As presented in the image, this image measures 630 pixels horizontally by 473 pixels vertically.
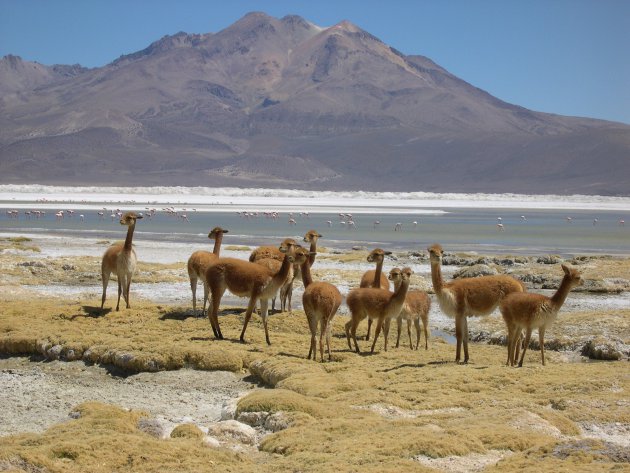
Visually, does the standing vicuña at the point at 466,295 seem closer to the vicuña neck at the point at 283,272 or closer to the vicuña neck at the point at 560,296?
the vicuña neck at the point at 560,296

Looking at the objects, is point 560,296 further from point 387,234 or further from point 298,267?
point 387,234

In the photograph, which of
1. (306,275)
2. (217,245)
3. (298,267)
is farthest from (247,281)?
(217,245)

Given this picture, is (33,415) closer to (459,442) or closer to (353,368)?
(353,368)

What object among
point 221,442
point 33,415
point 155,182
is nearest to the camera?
point 221,442

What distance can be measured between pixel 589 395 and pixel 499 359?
3087 millimetres

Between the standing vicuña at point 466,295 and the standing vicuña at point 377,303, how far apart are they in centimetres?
52

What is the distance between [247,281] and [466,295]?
132 inches

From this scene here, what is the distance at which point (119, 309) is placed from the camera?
51.6 ft

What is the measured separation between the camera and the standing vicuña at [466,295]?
12.3m

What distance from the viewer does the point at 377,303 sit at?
12.8m

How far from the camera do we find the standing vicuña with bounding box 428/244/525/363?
12273 millimetres

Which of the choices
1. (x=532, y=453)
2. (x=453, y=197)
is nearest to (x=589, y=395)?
(x=532, y=453)

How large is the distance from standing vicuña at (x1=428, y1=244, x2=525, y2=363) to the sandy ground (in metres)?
3.04

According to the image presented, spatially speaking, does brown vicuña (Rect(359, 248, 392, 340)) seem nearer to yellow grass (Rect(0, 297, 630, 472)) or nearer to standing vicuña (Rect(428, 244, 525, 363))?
yellow grass (Rect(0, 297, 630, 472))
